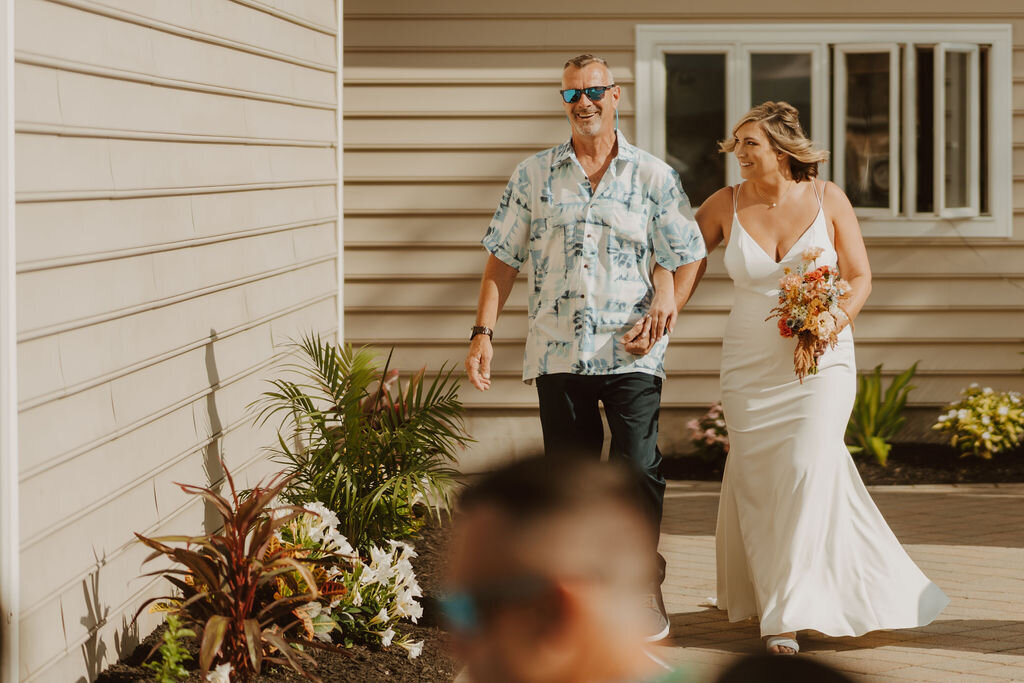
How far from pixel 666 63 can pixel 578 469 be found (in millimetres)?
8534

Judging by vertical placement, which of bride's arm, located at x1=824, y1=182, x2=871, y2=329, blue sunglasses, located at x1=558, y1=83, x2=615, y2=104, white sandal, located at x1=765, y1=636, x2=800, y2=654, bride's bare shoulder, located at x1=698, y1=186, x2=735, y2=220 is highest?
blue sunglasses, located at x1=558, y1=83, x2=615, y2=104

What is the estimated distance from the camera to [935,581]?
20.9 ft

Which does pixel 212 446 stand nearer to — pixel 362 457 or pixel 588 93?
pixel 362 457

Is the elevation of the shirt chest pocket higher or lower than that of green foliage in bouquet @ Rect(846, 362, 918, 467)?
higher

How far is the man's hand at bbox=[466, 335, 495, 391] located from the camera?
503cm

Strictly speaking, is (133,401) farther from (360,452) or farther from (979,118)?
(979,118)

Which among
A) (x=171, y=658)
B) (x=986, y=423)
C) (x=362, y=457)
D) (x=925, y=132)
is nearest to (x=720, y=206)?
(x=362, y=457)

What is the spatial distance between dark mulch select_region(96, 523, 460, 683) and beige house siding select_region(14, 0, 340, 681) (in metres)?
0.09

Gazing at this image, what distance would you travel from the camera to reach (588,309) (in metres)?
5.20

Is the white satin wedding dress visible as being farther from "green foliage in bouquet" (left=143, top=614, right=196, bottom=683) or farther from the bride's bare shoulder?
"green foliage in bouquet" (left=143, top=614, right=196, bottom=683)

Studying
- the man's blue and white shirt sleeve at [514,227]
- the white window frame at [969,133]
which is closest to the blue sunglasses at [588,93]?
the man's blue and white shirt sleeve at [514,227]

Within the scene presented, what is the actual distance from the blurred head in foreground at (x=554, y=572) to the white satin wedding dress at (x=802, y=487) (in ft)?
12.9

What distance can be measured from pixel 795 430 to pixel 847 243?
0.80 metres

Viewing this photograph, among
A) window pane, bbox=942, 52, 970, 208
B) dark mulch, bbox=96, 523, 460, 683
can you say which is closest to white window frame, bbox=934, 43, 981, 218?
window pane, bbox=942, 52, 970, 208
